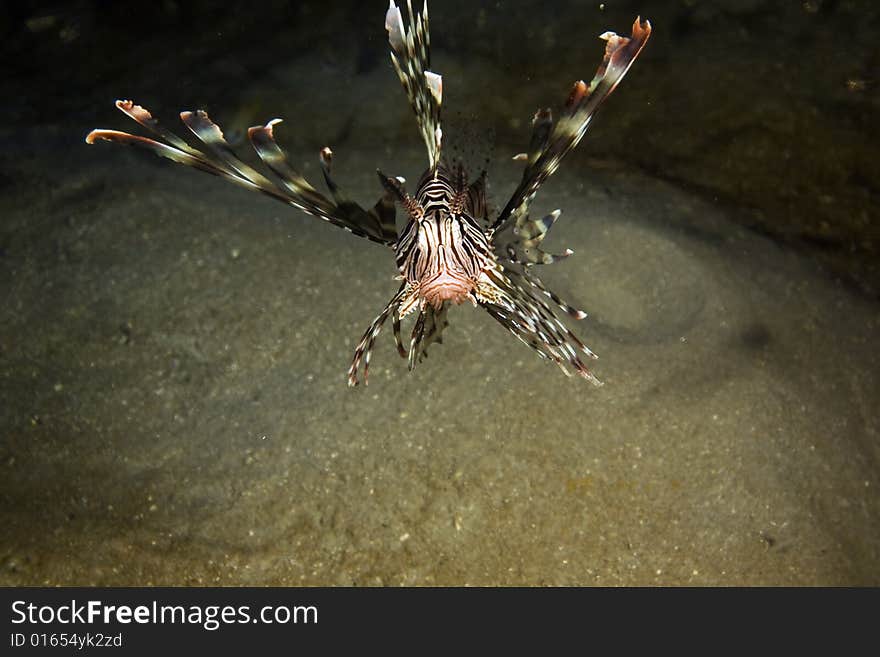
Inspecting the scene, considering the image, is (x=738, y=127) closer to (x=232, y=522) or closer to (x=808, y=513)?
(x=808, y=513)

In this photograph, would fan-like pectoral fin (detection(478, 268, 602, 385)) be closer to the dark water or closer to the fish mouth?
the fish mouth

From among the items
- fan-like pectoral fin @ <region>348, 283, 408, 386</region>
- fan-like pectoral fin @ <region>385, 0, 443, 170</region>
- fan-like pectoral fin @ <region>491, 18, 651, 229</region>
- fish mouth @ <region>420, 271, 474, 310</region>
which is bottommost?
fish mouth @ <region>420, 271, 474, 310</region>

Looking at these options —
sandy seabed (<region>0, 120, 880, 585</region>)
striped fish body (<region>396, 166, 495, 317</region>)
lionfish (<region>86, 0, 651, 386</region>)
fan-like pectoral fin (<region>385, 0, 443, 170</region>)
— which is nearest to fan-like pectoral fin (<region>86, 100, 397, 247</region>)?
lionfish (<region>86, 0, 651, 386</region>)

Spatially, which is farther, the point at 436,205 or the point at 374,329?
the point at 374,329

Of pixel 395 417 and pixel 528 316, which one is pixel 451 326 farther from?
pixel 528 316

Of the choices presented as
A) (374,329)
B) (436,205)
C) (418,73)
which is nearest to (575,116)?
(436,205)
